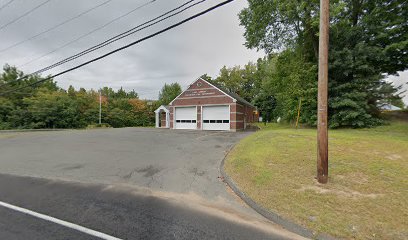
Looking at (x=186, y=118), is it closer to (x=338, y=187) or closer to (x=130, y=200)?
(x=130, y=200)

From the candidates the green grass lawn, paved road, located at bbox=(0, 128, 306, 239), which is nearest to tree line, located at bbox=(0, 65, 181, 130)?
paved road, located at bbox=(0, 128, 306, 239)

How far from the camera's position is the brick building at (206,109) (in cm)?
2177

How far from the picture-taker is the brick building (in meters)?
21.8

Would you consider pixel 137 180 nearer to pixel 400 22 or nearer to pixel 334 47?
pixel 334 47

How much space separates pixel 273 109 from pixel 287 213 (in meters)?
41.5

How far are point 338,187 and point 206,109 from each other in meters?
18.9

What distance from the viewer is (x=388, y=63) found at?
589 inches

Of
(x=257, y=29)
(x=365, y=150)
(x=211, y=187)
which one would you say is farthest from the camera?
(x=257, y=29)

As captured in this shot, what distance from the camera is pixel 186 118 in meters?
24.6

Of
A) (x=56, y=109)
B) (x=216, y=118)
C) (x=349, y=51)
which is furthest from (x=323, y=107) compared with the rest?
(x=56, y=109)

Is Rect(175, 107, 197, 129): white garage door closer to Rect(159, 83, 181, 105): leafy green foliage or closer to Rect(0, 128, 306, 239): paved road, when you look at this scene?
Rect(0, 128, 306, 239): paved road

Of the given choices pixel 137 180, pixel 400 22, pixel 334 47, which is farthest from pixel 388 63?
pixel 137 180

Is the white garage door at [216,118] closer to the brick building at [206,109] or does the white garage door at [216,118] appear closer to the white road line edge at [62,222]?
the brick building at [206,109]

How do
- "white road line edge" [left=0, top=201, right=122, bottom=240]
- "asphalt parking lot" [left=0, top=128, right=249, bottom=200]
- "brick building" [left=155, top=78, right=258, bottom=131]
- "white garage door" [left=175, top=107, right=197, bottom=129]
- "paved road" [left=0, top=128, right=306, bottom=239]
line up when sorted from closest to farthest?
"white road line edge" [left=0, top=201, right=122, bottom=240] → "paved road" [left=0, top=128, right=306, bottom=239] → "asphalt parking lot" [left=0, top=128, right=249, bottom=200] → "brick building" [left=155, top=78, right=258, bottom=131] → "white garage door" [left=175, top=107, right=197, bottom=129]
